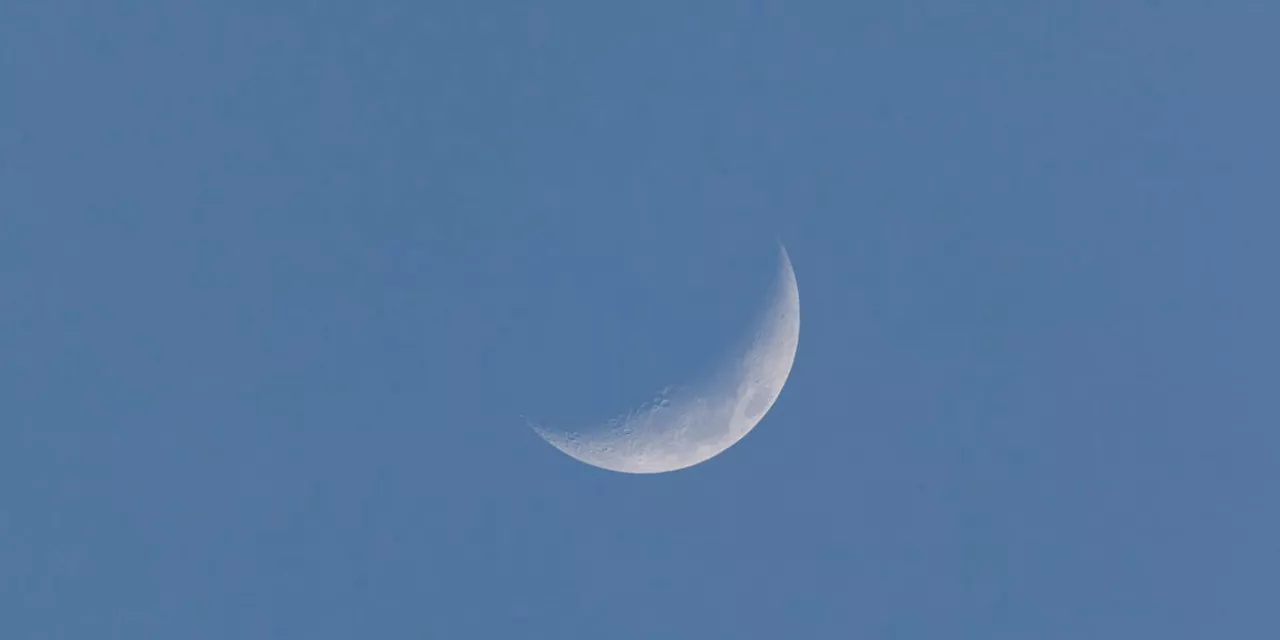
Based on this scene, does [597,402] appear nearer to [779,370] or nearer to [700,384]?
[700,384]

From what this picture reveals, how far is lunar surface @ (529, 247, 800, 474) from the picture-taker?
11.5 metres

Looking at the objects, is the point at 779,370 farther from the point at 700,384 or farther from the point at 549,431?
the point at 549,431

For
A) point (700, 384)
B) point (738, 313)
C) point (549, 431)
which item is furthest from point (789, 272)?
point (549, 431)

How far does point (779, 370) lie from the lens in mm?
11969

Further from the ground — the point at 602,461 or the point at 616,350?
the point at 616,350

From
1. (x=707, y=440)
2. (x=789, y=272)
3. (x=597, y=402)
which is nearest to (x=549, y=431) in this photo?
(x=597, y=402)

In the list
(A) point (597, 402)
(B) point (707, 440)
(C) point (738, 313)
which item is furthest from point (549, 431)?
(C) point (738, 313)

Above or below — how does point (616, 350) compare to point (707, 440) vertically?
above

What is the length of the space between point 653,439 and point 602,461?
0.69m

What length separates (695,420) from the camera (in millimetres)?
11508

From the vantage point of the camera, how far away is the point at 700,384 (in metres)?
11.5

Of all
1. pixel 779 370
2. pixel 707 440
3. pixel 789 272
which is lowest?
pixel 707 440

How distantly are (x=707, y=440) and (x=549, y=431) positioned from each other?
1821 millimetres

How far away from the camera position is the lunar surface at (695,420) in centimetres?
1148
